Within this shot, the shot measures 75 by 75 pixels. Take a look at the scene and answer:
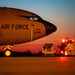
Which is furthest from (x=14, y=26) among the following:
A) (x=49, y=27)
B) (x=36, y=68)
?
(x=36, y=68)

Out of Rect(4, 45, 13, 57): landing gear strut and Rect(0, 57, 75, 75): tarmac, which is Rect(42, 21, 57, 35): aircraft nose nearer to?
Rect(4, 45, 13, 57): landing gear strut

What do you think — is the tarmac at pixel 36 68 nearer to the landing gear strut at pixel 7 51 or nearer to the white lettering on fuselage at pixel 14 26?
the landing gear strut at pixel 7 51

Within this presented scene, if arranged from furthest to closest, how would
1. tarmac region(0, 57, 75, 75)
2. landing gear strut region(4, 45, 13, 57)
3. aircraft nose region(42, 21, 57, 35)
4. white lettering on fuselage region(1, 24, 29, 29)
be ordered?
white lettering on fuselage region(1, 24, 29, 29)
aircraft nose region(42, 21, 57, 35)
landing gear strut region(4, 45, 13, 57)
tarmac region(0, 57, 75, 75)

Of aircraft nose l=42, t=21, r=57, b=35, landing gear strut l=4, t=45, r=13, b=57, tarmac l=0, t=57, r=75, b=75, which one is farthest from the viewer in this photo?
aircraft nose l=42, t=21, r=57, b=35

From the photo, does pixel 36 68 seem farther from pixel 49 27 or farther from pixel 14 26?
pixel 14 26

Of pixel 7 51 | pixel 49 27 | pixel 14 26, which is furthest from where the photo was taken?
pixel 14 26

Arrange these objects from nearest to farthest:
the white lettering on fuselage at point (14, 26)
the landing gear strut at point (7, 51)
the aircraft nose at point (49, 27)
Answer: the landing gear strut at point (7, 51)
the aircraft nose at point (49, 27)
the white lettering on fuselage at point (14, 26)

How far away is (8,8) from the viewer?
84.0 ft

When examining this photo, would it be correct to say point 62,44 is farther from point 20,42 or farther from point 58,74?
point 58,74

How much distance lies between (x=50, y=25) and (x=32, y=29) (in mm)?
1777

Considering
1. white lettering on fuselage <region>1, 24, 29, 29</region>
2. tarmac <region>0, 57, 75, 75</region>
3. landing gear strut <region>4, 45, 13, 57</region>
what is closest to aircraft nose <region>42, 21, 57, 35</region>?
white lettering on fuselage <region>1, 24, 29, 29</region>

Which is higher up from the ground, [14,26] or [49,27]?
[14,26]

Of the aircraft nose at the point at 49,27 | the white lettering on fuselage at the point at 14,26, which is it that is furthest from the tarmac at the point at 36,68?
the white lettering on fuselage at the point at 14,26

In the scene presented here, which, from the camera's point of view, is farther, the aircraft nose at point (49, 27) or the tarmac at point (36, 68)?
the aircraft nose at point (49, 27)
